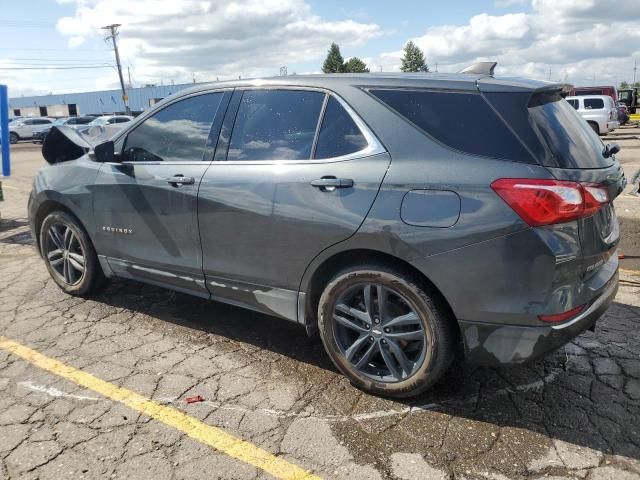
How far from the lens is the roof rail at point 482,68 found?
3.17 m

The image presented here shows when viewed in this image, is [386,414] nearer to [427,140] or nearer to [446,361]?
[446,361]

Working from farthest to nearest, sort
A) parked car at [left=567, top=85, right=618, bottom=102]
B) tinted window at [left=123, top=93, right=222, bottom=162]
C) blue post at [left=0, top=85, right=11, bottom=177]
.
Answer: parked car at [left=567, top=85, right=618, bottom=102]
blue post at [left=0, top=85, right=11, bottom=177]
tinted window at [left=123, top=93, right=222, bottom=162]

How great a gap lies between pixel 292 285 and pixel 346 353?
505 millimetres

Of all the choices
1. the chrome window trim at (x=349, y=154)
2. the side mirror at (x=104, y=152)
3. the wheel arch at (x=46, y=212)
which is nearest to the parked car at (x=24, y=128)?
the wheel arch at (x=46, y=212)

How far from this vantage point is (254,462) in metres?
2.51

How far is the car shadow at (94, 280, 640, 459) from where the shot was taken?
270 cm

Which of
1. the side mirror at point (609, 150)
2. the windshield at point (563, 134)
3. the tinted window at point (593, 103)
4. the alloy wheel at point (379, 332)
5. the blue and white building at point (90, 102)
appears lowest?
the alloy wheel at point (379, 332)

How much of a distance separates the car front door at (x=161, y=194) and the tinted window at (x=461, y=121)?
53.3 inches

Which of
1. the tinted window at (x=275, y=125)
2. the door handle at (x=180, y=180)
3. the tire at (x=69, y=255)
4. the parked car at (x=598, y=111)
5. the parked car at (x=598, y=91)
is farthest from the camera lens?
the parked car at (x=598, y=91)

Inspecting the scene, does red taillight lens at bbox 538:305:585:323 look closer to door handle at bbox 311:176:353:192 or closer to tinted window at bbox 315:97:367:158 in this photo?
door handle at bbox 311:176:353:192

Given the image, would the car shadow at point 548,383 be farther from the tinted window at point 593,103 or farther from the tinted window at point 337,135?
the tinted window at point 593,103

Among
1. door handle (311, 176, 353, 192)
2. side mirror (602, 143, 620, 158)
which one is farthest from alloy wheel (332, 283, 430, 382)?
side mirror (602, 143, 620, 158)

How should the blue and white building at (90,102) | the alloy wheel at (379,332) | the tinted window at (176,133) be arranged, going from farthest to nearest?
the blue and white building at (90,102) → the tinted window at (176,133) → the alloy wheel at (379,332)

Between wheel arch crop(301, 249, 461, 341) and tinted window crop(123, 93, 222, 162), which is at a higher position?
tinted window crop(123, 93, 222, 162)
